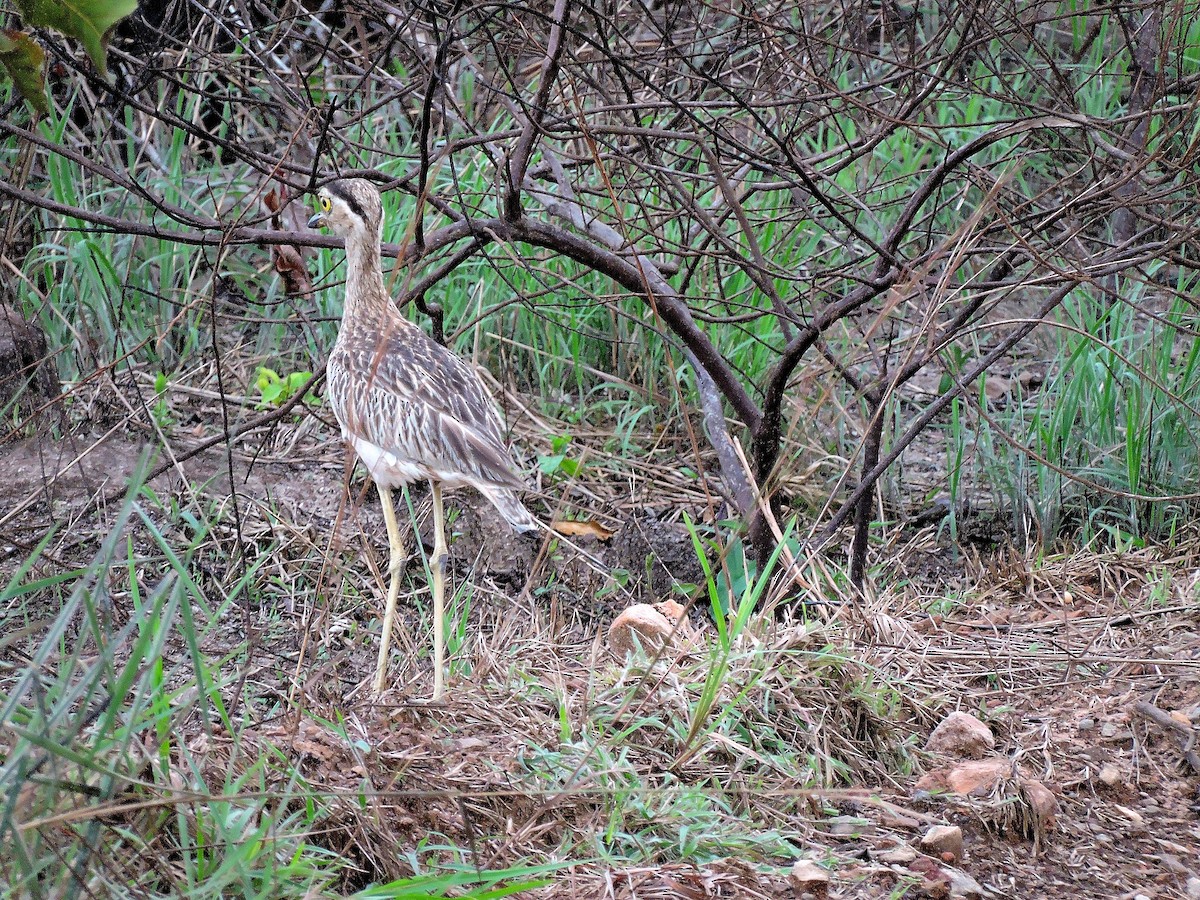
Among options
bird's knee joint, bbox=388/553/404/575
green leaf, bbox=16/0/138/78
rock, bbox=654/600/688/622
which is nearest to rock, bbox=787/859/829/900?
rock, bbox=654/600/688/622

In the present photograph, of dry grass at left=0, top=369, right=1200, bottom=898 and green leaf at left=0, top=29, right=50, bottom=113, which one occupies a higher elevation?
green leaf at left=0, top=29, right=50, bottom=113

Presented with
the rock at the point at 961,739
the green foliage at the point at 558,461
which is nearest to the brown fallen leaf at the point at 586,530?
the green foliage at the point at 558,461

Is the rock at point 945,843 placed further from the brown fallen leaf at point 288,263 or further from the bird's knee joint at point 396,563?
the brown fallen leaf at point 288,263

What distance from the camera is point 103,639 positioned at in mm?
2213

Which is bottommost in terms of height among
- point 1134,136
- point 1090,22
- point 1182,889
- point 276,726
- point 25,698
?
point 25,698

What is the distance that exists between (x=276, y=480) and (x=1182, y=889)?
398 centimetres

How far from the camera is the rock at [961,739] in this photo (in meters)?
3.35

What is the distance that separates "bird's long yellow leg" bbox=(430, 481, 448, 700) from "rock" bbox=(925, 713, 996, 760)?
4.64 ft

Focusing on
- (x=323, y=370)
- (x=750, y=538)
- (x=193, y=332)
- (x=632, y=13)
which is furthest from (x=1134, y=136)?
(x=193, y=332)

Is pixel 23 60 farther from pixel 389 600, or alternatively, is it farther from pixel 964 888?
pixel 964 888

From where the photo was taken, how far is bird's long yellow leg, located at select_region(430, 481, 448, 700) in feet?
11.6

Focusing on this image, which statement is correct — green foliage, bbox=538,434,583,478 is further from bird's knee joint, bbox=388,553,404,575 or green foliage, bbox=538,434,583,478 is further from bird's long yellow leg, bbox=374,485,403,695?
bird's knee joint, bbox=388,553,404,575

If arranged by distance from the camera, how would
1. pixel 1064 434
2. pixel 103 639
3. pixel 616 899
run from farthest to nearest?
1. pixel 1064 434
2. pixel 616 899
3. pixel 103 639

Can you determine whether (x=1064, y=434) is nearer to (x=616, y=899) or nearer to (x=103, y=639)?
(x=616, y=899)
